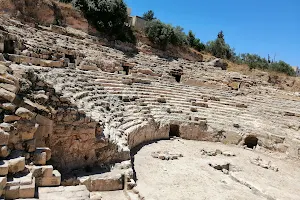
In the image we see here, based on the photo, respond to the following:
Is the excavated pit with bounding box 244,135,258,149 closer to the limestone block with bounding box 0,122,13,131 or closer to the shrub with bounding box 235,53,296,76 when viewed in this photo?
the limestone block with bounding box 0,122,13,131

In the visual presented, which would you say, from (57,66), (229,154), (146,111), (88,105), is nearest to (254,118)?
(229,154)

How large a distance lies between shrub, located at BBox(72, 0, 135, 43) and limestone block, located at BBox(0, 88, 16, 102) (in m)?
14.9

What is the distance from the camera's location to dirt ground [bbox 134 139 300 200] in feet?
20.4

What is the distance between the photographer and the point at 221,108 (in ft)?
43.8

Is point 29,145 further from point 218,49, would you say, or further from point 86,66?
point 218,49

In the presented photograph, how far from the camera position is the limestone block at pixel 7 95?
426 cm

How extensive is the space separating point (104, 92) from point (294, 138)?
25.7 feet

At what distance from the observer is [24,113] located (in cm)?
443

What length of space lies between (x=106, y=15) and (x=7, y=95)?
51.8ft

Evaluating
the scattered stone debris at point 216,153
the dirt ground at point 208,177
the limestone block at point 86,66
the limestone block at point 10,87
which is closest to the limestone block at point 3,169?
the limestone block at point 10,87

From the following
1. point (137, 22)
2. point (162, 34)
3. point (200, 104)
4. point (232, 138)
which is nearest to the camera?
point (232, 138)

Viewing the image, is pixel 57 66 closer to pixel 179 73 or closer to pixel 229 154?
pixel 229 154

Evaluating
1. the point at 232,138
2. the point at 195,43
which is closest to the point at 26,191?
the point at 232,138

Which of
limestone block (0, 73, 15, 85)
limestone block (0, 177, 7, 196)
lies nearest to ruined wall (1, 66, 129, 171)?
limestone block (0, 73, 15, 85)
